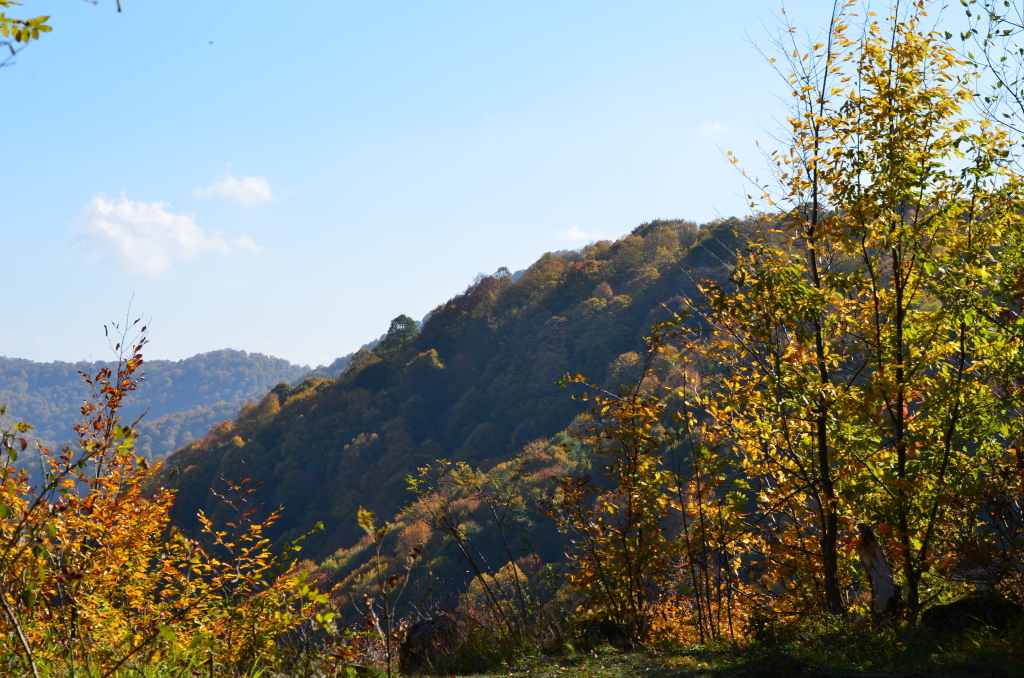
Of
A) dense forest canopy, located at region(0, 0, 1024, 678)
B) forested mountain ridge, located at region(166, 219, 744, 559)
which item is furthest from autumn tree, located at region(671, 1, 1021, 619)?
forested mountain ridge, located at region(166, 219, 744, 559)

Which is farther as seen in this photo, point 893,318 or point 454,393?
point 454,393

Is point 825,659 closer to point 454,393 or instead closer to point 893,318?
point 893,318

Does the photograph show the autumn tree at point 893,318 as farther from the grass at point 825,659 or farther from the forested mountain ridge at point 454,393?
the forested mountain ridge at point 454,393

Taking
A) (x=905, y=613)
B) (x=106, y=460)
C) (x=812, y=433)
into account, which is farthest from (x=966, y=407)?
(x=106, y=460)

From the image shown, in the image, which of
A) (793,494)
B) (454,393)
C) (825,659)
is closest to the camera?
(825,659)

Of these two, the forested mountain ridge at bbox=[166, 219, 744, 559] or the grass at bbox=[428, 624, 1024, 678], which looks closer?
the grass at bbox=[428, 624, 1024, 678]

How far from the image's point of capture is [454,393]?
197 ft

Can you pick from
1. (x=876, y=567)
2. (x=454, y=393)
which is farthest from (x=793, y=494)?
(x=454, y=393)

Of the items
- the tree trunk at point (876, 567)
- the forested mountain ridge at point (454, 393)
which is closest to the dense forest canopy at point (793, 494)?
the tree trunk at point (876, 567)

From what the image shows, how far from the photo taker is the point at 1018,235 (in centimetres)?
386

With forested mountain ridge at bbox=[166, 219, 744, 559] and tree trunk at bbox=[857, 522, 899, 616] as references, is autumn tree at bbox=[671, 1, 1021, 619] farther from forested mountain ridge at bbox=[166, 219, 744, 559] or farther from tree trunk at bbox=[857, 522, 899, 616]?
forested mountain ridge at bbox=[166, 219, 744, 559]

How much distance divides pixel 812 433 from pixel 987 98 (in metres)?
2.30

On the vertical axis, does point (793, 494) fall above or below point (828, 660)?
above

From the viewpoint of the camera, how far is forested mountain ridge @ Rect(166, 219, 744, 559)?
50625 mm
